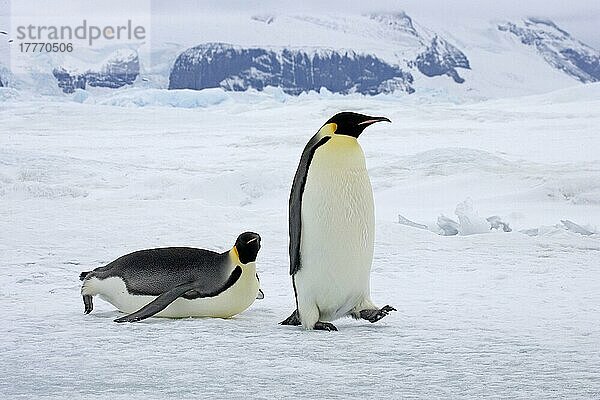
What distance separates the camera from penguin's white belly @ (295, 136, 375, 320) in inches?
91.9

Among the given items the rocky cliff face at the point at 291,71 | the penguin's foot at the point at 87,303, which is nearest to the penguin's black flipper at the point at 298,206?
the penguin's foot at the point at 87,303

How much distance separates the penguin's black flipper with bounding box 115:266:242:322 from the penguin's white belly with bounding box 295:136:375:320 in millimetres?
186

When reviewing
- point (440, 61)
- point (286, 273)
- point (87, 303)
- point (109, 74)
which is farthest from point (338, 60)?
point (87, 303)

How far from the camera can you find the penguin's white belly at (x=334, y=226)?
2334 mm

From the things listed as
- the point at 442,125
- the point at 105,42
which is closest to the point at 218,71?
the point at 105,42

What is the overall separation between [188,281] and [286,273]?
1268mm

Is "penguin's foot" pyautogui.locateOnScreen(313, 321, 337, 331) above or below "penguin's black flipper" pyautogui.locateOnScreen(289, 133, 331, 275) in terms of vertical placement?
below

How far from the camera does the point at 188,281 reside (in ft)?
7.94

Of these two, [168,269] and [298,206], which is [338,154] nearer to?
[298,206]

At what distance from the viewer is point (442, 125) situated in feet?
Answer: 42.0

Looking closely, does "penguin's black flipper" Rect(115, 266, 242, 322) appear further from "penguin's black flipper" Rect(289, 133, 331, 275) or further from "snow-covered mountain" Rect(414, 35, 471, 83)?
"snow-covered mountain" Rect(414, 35, 471, 83)

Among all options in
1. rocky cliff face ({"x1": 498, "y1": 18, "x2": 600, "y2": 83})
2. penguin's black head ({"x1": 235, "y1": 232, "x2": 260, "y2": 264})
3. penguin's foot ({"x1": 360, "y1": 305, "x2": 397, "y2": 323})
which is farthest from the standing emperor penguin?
rocky cliff face ({"x1": 498, "y1": 18, "x2": 600, "y2": 83})

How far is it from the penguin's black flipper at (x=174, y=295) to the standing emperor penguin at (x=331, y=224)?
18 centimetres

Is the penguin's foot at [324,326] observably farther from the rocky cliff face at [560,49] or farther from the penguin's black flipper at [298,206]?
the rocky cliff face at [560,49]
